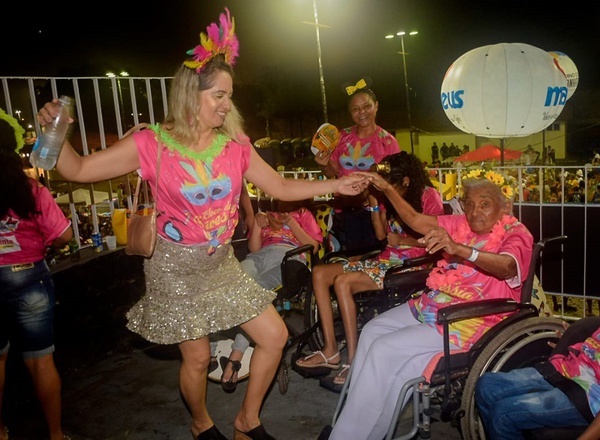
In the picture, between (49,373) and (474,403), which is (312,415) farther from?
(49,373)

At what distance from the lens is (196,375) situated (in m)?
2.70

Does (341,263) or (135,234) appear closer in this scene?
(135,234)

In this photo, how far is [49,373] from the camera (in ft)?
9.42

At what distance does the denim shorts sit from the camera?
2.82m

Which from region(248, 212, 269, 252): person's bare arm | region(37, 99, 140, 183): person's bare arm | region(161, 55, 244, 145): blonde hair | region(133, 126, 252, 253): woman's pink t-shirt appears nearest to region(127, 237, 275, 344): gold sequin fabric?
region(133, 126, 252, 253): woman's pink t-shirt

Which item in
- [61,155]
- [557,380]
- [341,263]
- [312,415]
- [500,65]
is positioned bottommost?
[312,415]

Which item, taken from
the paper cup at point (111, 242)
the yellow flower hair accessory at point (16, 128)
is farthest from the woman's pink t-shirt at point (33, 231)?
the paper cup at point (111, 242)

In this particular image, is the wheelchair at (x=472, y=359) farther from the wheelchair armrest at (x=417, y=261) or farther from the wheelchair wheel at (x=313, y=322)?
the wheelchair wheel at (x=313, y=322)

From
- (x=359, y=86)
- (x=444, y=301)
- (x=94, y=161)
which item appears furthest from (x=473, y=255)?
(x=359, y=86)

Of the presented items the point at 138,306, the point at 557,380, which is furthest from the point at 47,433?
the point at 557,380

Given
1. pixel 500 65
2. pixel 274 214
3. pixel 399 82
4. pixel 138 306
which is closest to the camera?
pixel 138 306

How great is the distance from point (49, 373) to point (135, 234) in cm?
111

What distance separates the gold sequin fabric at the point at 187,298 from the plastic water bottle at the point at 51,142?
642mm

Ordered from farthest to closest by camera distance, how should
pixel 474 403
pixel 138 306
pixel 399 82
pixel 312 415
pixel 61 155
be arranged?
pixel 399 82
pixel 312 415
pixel 138 306
pixel 474 403
pixel 61 155
